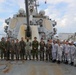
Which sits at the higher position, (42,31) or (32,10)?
(32,10)

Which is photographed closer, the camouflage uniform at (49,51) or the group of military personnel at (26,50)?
the camouflage uniform at (49,51)

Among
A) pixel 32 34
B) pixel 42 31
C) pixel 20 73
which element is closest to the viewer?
pixel 20 73

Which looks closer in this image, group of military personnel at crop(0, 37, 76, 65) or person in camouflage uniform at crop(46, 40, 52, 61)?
person in camouflage uniform at crop(46, 40, 52, 61)

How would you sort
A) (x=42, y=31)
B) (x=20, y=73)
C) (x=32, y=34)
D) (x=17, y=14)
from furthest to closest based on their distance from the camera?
1. (x=17, y=14)
2. (x=42, y=31)
3. (x=32, y=34)
4. (x=20, y=73)

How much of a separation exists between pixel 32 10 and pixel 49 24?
1941 mm

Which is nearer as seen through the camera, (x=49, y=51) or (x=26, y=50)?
(x=49, y=51)

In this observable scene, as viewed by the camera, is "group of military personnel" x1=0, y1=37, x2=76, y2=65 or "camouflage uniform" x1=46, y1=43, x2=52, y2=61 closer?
"camouflage uniform" x1=46, y1=43, x2=52, y2=61

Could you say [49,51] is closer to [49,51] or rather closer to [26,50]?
[49,51]

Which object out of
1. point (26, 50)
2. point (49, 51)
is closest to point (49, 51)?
point (49, 51)

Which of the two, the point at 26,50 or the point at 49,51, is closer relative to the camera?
the point at 49,51

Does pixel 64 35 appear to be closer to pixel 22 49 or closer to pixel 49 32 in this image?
pixel 49 32

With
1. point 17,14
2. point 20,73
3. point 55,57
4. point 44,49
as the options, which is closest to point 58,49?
point 55,57

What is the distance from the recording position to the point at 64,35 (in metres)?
32.3

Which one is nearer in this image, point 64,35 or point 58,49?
point 58,49
